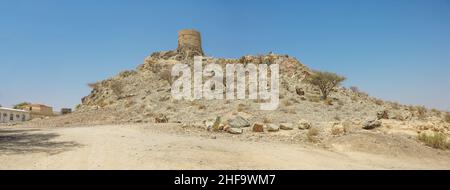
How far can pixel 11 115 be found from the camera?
5597 cm

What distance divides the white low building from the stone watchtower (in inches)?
998

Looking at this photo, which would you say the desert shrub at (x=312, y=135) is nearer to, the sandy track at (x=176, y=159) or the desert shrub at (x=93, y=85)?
the sandy track at (x=176, y=159)

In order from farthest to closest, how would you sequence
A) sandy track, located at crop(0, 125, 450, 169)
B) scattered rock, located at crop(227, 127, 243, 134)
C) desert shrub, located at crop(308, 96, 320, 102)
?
desert shrub, located at crop(308, 96, 320, 102) < scattered rock, located at crop(227, 127, 243, 134) < sandy track, located at crop(0, 125, 450, 169)

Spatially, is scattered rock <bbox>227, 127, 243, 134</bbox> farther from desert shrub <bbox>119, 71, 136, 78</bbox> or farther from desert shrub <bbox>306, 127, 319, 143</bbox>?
desert shrub <bbox>119, 71, 136, 78</bbox>

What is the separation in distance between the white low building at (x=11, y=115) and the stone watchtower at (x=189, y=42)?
25.3 m

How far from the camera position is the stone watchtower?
52.5m

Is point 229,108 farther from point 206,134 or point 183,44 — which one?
point 183,44

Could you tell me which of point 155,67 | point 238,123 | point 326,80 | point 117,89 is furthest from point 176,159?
point 155,67

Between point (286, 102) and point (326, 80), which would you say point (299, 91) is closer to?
point (326, 80)

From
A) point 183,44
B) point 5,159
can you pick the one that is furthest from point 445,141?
point 183,44

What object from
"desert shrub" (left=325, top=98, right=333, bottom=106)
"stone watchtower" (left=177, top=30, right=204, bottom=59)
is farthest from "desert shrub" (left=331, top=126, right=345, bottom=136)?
"stone watchtower" (left=177, top=30, right=204, bottom=59)

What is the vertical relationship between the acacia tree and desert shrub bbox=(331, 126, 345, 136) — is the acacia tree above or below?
above
